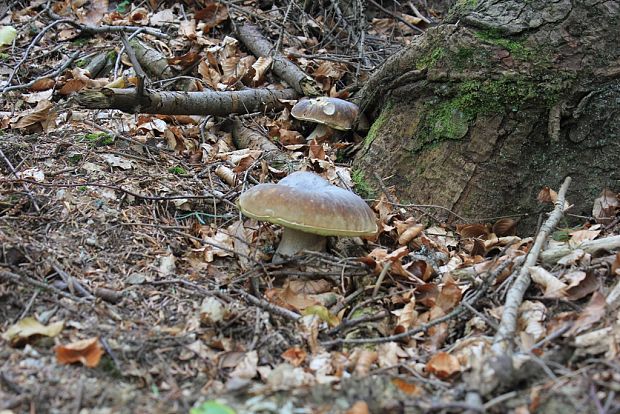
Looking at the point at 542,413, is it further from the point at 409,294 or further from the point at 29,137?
the point at 29,137

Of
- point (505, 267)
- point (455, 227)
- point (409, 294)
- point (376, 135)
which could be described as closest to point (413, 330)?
point (409, 294)

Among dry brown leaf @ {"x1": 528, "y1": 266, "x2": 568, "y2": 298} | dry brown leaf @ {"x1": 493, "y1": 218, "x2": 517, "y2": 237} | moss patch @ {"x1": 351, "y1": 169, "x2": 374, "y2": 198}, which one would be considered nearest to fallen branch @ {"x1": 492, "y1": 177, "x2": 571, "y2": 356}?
dry brown leaf @ {"x1": 528, "y1": 266, "x2": 568, "y2": 298}

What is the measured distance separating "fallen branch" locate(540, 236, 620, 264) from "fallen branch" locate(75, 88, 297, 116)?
118 inches

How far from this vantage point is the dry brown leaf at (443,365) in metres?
2.38

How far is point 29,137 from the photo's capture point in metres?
4.21

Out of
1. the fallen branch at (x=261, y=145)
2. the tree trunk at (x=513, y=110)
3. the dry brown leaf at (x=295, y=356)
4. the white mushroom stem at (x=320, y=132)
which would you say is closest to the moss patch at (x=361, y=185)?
the tree trunk at (x=513, y=110)

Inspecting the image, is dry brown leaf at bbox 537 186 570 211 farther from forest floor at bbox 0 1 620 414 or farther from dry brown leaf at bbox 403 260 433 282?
dry brown leaf at bbox 403 260 433 282

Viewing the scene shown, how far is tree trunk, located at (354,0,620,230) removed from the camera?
3699 mm

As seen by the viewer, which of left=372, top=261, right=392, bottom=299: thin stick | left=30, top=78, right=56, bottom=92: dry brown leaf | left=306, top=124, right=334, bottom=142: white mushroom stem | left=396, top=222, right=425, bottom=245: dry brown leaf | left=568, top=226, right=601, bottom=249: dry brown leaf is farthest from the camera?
left=30, top=78, right=56, bottom=92: dry brown leaf

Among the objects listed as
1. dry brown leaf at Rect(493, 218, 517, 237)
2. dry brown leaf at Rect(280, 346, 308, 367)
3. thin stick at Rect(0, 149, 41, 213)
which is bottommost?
thin stick at Rect(0, 149, 41, 213)

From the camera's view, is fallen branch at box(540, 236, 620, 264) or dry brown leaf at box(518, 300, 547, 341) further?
fallen branch at box(540, 236, 620, 264)

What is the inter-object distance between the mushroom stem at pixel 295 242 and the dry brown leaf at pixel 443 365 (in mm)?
1069

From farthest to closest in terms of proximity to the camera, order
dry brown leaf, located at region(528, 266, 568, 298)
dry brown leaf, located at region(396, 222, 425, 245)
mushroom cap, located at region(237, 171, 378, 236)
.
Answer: dry brown leaf, located at region(396, 222, 425, 245) < mushroom cap, located at region(237, 171, 378, 236) < dry brown leaf, located at region(528, 266, 568, 298)

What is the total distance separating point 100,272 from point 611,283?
2609 mm
